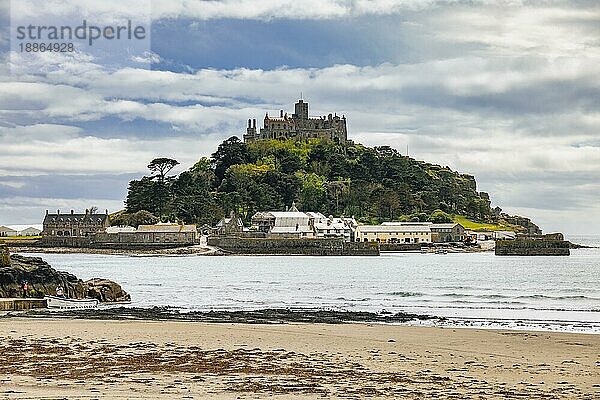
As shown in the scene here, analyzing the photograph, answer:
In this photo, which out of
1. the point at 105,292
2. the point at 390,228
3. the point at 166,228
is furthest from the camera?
the point at 390,228

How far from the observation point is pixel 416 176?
562ft

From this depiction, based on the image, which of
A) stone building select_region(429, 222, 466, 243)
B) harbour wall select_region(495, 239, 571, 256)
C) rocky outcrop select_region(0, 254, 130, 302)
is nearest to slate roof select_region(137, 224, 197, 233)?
stone building select_region(429, 222, 466, 243)

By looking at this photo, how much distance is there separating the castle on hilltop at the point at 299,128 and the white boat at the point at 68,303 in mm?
147329

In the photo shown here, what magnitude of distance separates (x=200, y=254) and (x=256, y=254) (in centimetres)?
802

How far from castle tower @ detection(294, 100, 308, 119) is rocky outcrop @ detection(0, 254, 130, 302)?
150m

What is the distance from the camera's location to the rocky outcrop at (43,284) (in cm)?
3124

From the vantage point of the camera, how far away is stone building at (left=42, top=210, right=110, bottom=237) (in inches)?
5527

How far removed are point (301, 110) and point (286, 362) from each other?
170550 mm

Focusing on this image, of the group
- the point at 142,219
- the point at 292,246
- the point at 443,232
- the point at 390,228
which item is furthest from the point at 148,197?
the point at 443,232

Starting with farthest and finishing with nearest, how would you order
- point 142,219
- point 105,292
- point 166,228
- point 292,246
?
point 142,219 < point 166,228 < point 292,246 < point 105,292

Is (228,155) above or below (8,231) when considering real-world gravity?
above

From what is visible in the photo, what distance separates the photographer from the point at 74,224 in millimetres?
142000

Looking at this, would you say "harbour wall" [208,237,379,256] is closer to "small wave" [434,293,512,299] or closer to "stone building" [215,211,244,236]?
"stone building" [215,211,244,236]

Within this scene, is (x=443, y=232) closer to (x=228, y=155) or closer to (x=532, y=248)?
(x=532, y=248)
